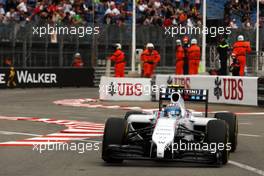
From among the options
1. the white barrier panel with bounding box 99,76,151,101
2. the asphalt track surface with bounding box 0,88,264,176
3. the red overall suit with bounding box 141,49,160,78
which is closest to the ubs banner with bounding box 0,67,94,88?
the red overall suit with bounding box 141,49,160,78

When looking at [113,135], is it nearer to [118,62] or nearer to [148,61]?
[148,61]

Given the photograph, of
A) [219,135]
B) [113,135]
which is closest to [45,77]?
[113,135]

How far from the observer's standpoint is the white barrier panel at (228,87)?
24.2 m

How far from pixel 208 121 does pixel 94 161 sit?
1717 mm

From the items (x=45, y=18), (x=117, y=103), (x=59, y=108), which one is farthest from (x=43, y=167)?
(x=45, y=18)

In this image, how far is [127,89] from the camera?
2706 cm

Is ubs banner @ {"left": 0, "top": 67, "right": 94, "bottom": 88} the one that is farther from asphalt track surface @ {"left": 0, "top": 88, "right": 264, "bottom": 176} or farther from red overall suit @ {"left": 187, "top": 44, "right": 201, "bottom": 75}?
asphalt track surface @ {"left": 0, "top": 88, "right": 264, "bottom": 176}

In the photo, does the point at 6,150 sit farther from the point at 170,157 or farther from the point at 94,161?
the point at 170,157

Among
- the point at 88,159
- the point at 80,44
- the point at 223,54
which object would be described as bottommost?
the point at 88,159

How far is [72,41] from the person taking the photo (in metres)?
35.4

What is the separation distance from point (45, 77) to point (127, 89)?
8.89 metres

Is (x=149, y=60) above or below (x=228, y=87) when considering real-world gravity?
above

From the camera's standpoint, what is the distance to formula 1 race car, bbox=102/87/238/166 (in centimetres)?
1062

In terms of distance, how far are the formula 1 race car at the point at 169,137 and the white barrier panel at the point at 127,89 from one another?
14.7 metres
